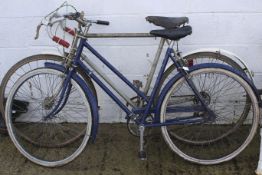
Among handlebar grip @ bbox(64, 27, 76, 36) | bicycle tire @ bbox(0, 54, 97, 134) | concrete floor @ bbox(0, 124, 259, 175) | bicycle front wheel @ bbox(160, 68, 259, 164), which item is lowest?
concrete floor @ bbox(0, 124, 259, 175)

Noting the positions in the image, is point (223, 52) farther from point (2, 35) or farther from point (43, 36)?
A: point (2, 35)

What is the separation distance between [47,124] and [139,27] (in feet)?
4.66

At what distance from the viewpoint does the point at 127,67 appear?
4.42 metres

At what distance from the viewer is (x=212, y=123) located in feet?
14.1

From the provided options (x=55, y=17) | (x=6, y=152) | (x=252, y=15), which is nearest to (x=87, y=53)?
(x=55, y=17)

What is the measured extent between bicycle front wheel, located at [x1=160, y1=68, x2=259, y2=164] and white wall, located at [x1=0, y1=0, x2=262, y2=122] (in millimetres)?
324

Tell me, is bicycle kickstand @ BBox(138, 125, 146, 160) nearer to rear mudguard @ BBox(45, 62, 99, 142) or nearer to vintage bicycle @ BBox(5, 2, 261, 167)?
vintage bicycle @ BBox(5, 2, 261, 167)

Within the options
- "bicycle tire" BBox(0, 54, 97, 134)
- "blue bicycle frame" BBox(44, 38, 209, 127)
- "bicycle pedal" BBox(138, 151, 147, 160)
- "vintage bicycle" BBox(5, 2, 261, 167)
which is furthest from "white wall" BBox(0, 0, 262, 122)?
"bicycle pedal" BBox(138, 151, 147, 160)

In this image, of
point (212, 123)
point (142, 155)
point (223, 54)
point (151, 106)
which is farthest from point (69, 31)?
point (212, 123)

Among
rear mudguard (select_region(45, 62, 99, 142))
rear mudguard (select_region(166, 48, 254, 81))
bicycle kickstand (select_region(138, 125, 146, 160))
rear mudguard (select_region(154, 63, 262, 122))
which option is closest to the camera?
rear mudguard (select_region(154, 63, 262, 122))

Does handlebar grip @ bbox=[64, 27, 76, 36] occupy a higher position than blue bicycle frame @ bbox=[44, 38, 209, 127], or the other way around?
handlebar grip @ bbox=[64, 27, 76, 36]

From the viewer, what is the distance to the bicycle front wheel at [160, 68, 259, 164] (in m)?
3.98

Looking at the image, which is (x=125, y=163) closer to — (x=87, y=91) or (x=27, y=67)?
(x=87, y=91)

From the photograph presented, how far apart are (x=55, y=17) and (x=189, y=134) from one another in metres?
1.81
